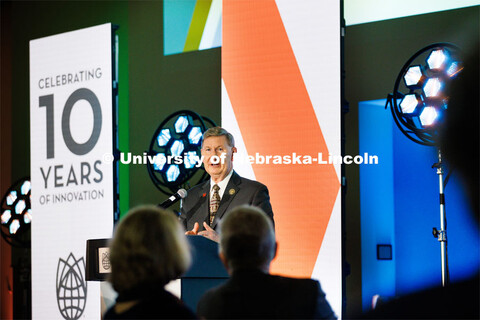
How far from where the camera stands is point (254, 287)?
164cm

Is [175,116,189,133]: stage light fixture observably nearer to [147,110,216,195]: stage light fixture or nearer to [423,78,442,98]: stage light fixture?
[147,110,216,195]: stage light fixture

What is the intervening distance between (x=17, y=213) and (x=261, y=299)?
17.9ft

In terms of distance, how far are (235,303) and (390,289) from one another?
389cm

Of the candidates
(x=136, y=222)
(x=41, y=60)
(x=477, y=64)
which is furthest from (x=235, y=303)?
(x=41, y=60)

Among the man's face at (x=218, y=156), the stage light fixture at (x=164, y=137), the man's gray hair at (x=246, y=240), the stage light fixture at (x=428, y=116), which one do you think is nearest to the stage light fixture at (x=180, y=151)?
the stage light fixture at (x=164, y=137)

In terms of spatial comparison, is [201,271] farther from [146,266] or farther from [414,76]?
[414,76]

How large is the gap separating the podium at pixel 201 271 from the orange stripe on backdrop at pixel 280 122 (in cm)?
173

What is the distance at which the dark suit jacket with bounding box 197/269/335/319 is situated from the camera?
1611mm

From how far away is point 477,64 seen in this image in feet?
1.96

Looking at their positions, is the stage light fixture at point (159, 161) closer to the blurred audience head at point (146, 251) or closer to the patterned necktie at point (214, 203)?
the patterned necktie at point (214, 203)

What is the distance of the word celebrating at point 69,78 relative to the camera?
5.03m

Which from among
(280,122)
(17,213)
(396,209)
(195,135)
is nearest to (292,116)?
(280,122)

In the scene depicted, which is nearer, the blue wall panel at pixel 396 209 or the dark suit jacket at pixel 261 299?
the dark suit jacket at pixel 261 299

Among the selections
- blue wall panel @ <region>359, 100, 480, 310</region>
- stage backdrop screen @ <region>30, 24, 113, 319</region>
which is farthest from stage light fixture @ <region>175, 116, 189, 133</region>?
blue wall panel @ <region>359, 100, 480, 310</region>
